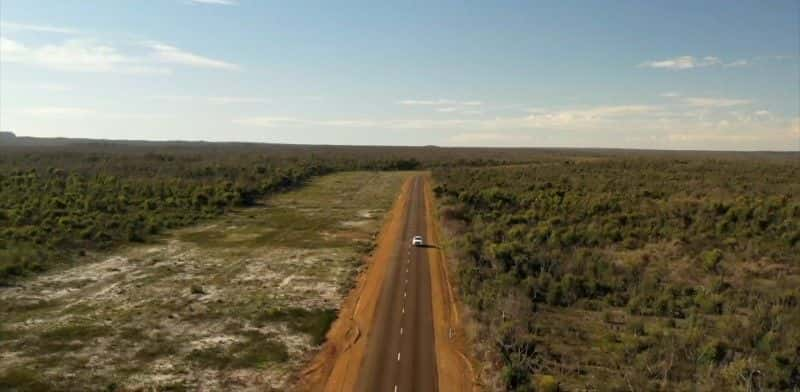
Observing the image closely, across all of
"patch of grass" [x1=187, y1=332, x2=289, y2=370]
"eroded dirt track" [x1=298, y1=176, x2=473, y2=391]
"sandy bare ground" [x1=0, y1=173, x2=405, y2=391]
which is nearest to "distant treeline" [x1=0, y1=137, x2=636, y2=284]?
"sandy bare ground" [x1=0, y1=173, x2=405, y2=391]

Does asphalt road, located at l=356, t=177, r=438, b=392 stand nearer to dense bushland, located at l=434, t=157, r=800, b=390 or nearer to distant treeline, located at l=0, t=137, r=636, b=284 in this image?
dense bushland, located at l=434, t=157, r=800, b=390

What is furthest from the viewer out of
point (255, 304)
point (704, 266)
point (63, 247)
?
point (63, 247)

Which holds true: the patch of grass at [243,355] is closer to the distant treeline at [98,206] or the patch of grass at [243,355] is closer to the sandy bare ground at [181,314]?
the sandy bare ground at [181,314]

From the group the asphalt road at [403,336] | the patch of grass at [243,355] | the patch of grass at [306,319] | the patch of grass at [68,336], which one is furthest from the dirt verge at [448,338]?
the patch of grass at [68,336]

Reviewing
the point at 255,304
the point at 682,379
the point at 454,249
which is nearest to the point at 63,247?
the point at 255,304

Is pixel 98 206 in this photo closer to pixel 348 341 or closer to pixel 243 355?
pixel 243 355

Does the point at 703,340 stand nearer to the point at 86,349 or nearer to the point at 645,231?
the point at 645,231
